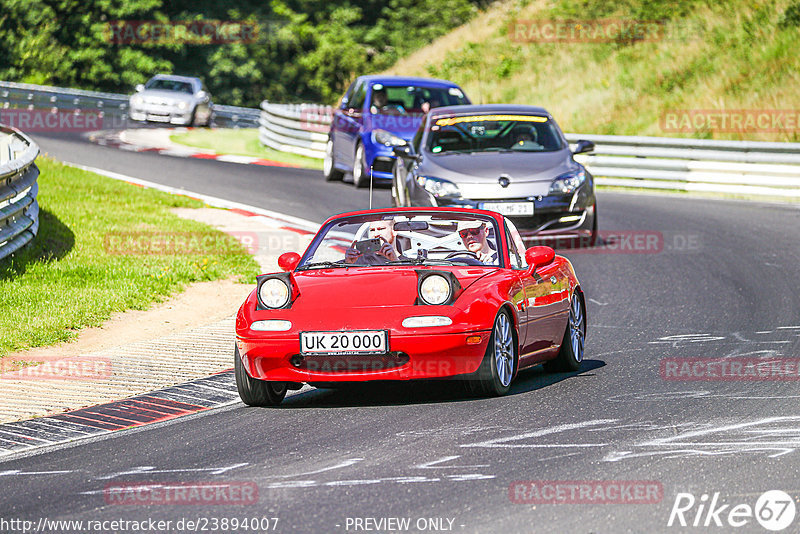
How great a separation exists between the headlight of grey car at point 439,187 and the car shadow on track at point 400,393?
19.5 feet

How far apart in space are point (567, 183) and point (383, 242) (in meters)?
6.31

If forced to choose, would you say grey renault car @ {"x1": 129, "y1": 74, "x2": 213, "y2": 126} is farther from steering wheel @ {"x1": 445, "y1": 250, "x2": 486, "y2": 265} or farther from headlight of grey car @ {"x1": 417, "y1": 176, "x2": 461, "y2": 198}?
steering wheel @ {"x1": 445, "y1": 250, "x2": 486, "y2": 265}

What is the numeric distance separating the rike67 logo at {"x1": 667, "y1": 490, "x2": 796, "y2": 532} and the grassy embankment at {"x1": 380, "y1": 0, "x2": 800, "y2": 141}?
21.5 m

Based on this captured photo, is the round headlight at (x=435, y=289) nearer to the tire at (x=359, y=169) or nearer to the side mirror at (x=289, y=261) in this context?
the side mirror at (x=289, y=261)

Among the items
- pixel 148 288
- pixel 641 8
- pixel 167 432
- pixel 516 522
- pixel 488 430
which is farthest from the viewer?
pixel 641 8

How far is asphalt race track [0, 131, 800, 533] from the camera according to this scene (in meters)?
5.88

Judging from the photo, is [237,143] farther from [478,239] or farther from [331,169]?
[478,239]

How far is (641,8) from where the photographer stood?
36.7 m

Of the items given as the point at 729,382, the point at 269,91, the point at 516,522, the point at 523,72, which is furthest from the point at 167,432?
the point at 269,91

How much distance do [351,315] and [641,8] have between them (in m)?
30.1

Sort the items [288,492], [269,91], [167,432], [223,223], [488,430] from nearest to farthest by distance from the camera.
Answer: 1. [288,492]
2. [488,430]
3. [167,432]
4. [223,223]
5. [269,91]

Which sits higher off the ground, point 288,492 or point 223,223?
point 288,492

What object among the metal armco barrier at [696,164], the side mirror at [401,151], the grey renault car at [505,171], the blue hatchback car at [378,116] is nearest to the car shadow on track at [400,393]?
the grey renault car at [505,171]

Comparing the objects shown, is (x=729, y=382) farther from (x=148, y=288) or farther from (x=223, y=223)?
(x=223, y=223)
